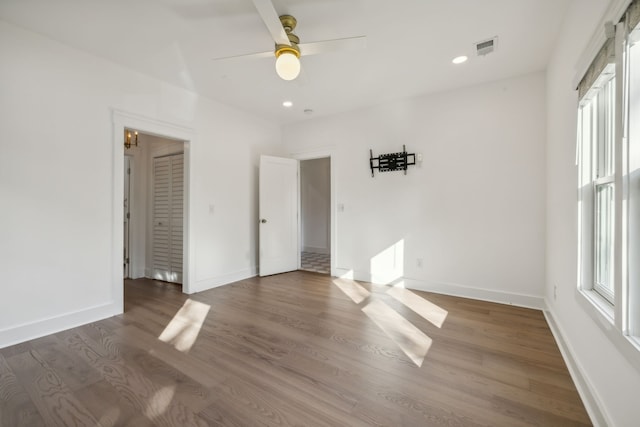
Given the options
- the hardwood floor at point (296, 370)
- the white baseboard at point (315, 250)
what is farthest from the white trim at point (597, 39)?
the white baseboard at point (315, 250)

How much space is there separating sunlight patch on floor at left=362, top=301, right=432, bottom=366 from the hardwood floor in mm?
11

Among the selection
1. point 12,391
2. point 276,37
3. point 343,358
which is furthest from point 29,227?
point 343,358

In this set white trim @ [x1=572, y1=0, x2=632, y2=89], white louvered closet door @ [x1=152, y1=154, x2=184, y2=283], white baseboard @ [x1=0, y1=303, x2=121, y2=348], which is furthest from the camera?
white louvered closet door @ [x1=152, y1=154, x2=184, y2=283]

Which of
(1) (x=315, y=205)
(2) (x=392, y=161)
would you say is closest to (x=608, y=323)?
(2) (x=392, y=161)

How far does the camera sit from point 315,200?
7539 millimetres

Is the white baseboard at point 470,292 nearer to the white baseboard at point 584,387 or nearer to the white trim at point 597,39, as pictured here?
the white baseboard at point 584,387

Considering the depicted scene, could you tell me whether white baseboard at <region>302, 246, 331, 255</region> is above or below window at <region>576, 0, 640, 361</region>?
below

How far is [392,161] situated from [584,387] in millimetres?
3028

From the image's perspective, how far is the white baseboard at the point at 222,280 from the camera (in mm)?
3799

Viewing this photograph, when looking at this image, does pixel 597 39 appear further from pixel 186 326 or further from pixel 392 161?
pixel 186 326

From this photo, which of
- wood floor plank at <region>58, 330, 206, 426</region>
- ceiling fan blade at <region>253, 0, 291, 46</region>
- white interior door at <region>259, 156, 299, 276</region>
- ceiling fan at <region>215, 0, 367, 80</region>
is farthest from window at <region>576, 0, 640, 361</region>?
white interior door at <region>259, 156, 299, 276</region>

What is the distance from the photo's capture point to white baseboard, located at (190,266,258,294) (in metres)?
3.80

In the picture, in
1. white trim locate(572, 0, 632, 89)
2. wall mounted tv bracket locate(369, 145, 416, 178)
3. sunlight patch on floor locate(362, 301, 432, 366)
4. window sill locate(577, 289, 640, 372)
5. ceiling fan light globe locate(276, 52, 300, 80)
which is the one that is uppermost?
ceiling fan light globe locate(276, 52, 300, 80)

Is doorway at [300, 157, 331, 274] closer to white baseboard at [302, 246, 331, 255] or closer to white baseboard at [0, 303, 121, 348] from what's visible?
white baseboard at [302, 246, 331, 255]
